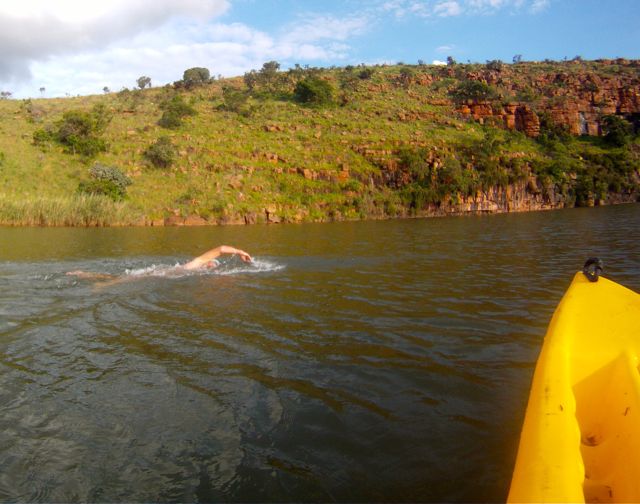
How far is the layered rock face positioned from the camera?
1875 inches

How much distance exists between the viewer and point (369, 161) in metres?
37.7

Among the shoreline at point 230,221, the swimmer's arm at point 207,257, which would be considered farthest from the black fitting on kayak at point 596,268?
the shoreline at point 230,221

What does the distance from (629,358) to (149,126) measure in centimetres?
4381

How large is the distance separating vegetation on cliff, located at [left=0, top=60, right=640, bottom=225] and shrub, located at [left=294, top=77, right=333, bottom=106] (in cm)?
A: 16

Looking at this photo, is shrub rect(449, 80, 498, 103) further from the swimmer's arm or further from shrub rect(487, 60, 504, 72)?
the swimmer's arm

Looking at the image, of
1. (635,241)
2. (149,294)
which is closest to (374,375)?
(149,294)

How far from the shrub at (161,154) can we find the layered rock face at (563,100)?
98.9 feet

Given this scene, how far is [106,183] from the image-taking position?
30891 millimetres

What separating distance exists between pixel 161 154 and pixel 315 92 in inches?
788

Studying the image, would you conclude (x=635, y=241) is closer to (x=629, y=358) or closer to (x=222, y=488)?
(x=629, y=358)

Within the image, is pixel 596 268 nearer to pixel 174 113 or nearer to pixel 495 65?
pixel 174 113

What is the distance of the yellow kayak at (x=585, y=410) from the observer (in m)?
1.71

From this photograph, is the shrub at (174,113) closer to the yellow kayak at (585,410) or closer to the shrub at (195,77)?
the shrub at (195,77)

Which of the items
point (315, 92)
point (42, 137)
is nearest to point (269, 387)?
point (42, 137)
